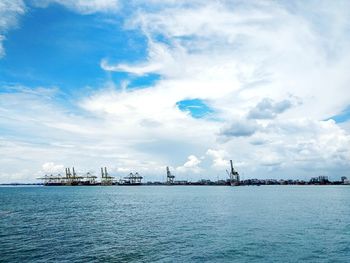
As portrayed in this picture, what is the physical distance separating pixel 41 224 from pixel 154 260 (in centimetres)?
Result: 3305

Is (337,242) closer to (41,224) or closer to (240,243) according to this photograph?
(240,243)

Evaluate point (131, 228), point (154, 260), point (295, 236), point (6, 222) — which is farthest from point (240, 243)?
point (6, 222)

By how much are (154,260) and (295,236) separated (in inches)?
839

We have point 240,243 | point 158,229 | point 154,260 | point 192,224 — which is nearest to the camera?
point 154,260

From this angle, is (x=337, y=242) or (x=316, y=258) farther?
(x=337, y=242)

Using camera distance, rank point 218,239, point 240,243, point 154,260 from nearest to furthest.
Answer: point 154,260 → point 240,243 → point 218,239

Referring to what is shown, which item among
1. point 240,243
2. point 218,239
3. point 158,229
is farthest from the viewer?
point 158,229

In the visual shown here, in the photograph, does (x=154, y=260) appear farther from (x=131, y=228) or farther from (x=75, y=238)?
(x=131, y=228)

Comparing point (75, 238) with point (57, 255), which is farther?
point (75, 238)

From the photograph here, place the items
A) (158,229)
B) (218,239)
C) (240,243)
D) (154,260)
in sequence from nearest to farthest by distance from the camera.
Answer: (154,260)
(240,243)
(218,239)
(158,229)

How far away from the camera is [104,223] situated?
6303 cm

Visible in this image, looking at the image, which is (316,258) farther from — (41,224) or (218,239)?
(41,224)

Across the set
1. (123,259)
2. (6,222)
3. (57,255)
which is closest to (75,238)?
(57,255)

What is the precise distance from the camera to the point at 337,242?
139ft
